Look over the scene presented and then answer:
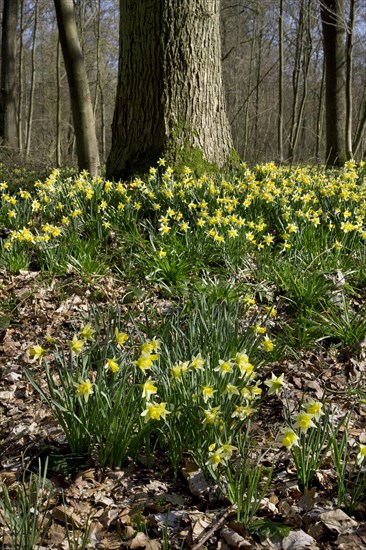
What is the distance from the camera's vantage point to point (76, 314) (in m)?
3.67

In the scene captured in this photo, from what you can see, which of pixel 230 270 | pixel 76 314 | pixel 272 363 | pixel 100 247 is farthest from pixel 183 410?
pixel 100 247

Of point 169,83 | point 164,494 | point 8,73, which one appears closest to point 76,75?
point 169,83

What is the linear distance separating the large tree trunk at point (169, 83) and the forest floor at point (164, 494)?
3.19 metres

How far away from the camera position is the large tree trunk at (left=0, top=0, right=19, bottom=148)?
557 inches

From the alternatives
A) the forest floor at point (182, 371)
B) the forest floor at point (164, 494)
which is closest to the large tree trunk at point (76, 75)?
the forest floor at point (182, 371)

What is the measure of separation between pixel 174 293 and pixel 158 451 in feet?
5.09

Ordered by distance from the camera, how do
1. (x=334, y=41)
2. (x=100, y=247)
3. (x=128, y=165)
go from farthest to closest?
(x=334, y=41)
(x=128, y=165)
(x=100, y=247)

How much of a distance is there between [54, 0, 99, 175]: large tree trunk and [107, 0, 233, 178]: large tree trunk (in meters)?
1.72

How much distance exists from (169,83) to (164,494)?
4409 mm

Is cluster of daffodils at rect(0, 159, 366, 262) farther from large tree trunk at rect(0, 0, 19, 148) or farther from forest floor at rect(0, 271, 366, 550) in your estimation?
large tree trunk at rect(0, 0, 19, 148)

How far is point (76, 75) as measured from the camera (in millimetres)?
7281

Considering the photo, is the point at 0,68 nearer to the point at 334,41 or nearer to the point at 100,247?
the point at 334,41

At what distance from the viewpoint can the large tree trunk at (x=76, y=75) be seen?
7.29 m

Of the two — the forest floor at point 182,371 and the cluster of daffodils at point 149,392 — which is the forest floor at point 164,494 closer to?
the forest floor at point 182,371
